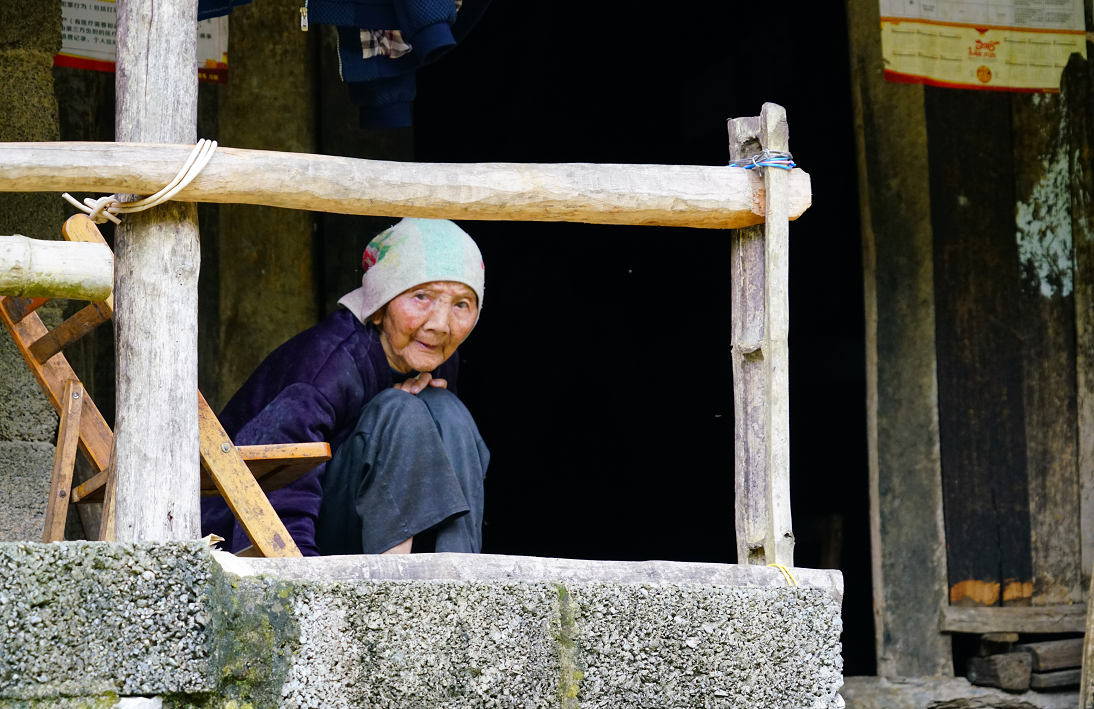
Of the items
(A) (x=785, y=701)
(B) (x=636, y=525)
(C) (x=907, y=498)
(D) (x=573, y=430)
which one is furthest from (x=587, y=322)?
(A) (x=785, y=701)

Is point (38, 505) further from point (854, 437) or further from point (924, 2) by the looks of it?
point (854, 437)

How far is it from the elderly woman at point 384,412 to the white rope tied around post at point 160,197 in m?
0.85

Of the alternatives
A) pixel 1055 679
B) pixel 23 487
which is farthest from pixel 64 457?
pixel 1055 679

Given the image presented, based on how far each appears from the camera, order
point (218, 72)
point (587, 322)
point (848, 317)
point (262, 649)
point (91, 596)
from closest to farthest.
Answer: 1. point (91, 596)
2. point (262, 649)
3. point (218, 72)
4. point (848, 317)
5. point (587, 322)

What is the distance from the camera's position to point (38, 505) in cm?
399

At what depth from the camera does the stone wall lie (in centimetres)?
396

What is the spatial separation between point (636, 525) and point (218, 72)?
369 cm

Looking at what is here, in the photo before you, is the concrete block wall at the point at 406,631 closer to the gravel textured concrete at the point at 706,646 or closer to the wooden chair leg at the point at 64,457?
the gravel textured concrete at the point at 706,646

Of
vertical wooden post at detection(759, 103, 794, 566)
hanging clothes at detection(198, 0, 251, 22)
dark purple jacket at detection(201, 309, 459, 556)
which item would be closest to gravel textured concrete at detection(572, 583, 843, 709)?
vertical wooden post at detection(759, 103, 794, 566)

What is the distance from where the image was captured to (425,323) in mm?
3697

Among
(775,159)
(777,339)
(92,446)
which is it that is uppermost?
(775,159)

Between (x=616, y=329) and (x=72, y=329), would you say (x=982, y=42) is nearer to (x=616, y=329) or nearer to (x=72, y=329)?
(x=616, y=329)

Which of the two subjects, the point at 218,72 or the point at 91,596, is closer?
the point at 91,596

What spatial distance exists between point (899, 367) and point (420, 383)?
2.10 metres
